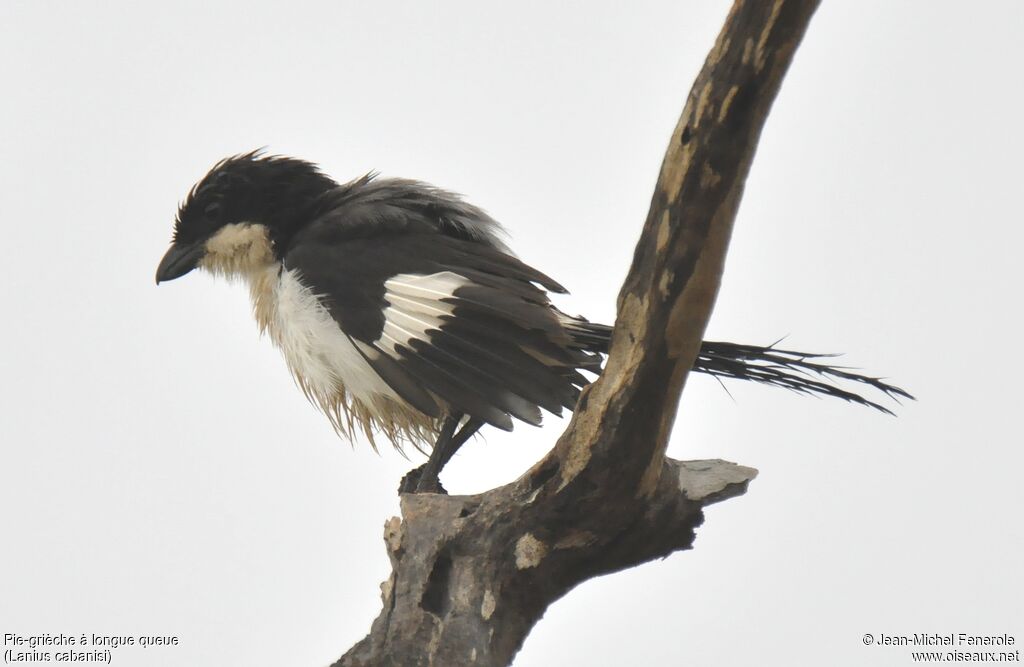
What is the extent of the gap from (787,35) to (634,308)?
25.2 inches

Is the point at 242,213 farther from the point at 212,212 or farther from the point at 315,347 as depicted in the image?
the point at 315,347

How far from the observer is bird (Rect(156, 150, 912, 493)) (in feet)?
10.1

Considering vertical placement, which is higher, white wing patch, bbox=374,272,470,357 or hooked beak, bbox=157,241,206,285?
hooked beak, bbox=157,241,206,285

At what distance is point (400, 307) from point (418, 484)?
0.61m

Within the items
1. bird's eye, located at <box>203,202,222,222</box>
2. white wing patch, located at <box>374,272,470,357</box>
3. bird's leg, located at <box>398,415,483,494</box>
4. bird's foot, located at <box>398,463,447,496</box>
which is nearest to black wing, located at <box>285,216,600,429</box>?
white wing patch, located at <box>374,272,470,357</box>

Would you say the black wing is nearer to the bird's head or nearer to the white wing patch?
the white wing patch

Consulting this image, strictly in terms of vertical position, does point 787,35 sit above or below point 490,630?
above

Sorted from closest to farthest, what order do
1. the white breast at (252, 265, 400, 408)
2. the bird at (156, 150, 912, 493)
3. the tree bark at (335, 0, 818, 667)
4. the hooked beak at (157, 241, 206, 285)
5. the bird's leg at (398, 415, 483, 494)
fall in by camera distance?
the tree bark at (335, 0, 818, 667) < the bird at (156, 150, 912, 493) < the white breast at (252, 265, 400, 408) < the bird's leg at (398, 415, 483, 494) < the hooked beak at (157, 241, 206, 285)

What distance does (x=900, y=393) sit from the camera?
2.84 metres

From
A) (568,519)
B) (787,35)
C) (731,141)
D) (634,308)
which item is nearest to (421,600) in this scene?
(568,519)

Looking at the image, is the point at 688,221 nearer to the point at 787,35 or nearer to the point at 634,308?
the point at 634,308

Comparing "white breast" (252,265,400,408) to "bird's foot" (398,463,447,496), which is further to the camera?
"bird's foot" (398,463,447,496)

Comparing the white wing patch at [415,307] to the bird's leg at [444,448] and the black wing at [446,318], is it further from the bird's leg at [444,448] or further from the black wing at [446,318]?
the bird's leg at [444,448]

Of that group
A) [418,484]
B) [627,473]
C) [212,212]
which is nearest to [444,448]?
[418,484]
